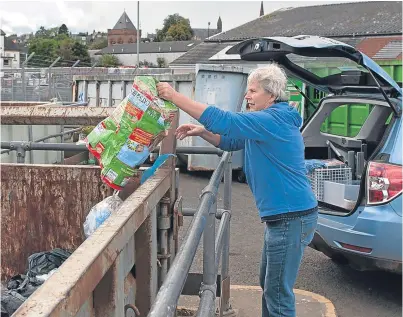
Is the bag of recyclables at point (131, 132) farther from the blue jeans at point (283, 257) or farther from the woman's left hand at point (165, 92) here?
the blue jeans at point (283, 257)

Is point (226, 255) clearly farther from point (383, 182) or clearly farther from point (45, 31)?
point (45, 31)

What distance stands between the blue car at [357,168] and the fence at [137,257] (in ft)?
4.10

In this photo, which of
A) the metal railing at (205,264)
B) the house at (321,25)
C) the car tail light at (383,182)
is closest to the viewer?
the metal railing at (205,264)

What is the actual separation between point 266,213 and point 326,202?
203cm

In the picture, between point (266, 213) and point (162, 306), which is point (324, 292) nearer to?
point (266, 213)

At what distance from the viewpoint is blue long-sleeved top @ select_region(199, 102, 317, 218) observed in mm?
3154

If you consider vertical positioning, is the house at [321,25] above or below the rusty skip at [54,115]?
above

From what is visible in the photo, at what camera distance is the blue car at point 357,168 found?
4.49 metres

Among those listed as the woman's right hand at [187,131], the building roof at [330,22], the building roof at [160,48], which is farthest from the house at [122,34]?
the woman's right hand at [187,131]

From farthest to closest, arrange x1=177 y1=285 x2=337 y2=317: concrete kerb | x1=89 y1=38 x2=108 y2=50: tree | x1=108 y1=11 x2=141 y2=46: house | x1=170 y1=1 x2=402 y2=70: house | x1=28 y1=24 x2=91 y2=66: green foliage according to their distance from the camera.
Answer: x1=89 y1=38 x2=108 y2=50: tree < x1=108 y1=11 x2=141 y2=46: house < x1=28 y1=24 x2=91 y2=66: green foliage < x1=170 y1=1 x2=402 y2=70: house < x1=177 y1=285 x2=337 y2=317: concrete kerb

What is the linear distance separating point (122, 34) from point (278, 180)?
14386 centimetres

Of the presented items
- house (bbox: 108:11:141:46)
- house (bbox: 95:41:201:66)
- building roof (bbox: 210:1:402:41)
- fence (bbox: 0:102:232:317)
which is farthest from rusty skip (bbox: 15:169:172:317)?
house (bbox: 108:11:141:46)

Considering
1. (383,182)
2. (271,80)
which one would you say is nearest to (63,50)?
(383,182)

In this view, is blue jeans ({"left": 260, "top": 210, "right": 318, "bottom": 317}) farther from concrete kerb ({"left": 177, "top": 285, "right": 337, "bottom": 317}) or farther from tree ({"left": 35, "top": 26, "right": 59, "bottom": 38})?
tree ({"left": 35, "top": 26, "right": 59, "bottom": 38})
